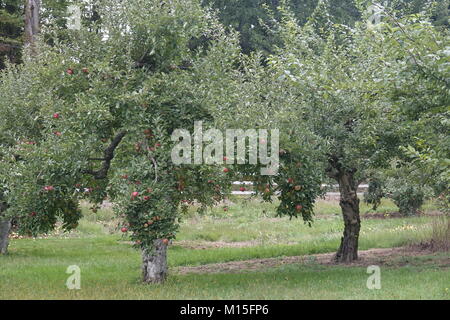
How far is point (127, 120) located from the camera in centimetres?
1045

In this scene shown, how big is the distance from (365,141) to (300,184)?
2194mm

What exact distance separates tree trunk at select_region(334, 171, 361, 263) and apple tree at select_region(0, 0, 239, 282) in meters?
4.67

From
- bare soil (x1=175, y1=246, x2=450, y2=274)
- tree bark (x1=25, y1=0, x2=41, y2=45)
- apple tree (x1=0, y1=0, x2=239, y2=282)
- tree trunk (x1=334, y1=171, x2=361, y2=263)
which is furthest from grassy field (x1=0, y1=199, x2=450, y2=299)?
tree bark (x1=25, y1=0, x2=41, y2=45)

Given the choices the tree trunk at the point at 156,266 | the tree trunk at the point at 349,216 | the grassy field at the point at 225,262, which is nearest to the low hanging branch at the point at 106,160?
Result: the tree trunk at the point at 156,266

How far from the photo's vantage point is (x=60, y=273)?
14.0 metres

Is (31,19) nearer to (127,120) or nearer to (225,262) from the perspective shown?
(225,262)

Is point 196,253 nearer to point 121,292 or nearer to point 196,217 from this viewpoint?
point 121,292

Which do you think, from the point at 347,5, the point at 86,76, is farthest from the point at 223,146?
the point at 347,5

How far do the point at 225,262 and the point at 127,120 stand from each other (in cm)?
708

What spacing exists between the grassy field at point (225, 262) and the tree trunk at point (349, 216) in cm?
73

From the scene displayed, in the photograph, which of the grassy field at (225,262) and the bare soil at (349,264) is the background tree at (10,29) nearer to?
the grassy field at (225,262)

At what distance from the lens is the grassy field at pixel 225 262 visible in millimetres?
10734

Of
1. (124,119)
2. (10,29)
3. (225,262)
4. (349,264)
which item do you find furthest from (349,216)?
(10,29)

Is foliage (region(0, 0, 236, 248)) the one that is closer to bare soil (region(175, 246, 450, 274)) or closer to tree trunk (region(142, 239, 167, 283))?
tree trunk (region(142, 239, 167, 283))
